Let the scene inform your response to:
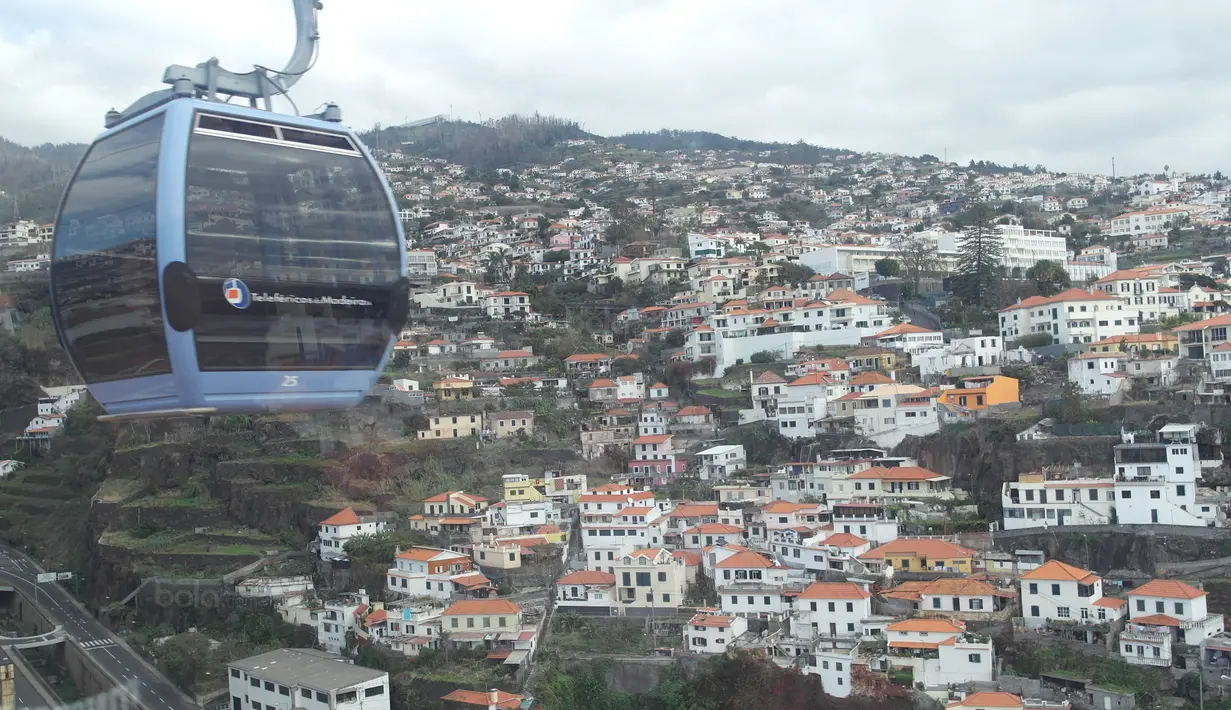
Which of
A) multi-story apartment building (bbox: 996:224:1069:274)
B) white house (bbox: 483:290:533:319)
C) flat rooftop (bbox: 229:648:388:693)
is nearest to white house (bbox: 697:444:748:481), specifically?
flat rooftop (bbox: 229:648:388:693)

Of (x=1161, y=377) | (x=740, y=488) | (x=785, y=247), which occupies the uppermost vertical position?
(x=785, y=247)

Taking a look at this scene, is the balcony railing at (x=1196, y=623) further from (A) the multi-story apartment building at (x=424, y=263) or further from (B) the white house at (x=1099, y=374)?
(A) the multi-story apartment building at (x=424, y=263)

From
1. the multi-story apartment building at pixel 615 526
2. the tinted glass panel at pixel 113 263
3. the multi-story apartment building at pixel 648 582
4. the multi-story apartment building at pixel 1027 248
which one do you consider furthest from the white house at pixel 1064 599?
the multi-story apartment building at pixel 1027 248

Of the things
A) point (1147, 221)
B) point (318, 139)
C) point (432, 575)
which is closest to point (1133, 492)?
point (432, 575)

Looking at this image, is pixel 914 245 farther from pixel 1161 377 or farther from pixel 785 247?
pixel 1161 377

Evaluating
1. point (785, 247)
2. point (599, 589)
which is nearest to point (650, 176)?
point (785, 247)

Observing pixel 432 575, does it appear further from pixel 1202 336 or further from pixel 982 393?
pixel 1202 336
